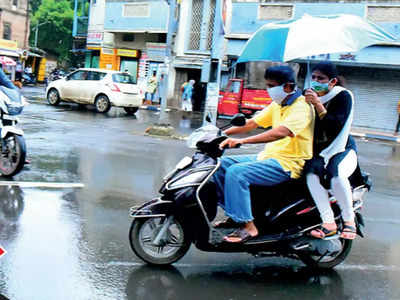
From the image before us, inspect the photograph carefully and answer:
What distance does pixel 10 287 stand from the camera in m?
3.43

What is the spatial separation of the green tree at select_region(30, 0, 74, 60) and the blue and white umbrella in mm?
57221

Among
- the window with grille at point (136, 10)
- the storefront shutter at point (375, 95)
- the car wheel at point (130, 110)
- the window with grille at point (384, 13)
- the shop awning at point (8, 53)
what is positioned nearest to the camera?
the car wheel at point (130, 110)

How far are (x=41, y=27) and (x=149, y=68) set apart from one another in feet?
118

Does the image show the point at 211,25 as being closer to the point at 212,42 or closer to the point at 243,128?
the point at 212,42

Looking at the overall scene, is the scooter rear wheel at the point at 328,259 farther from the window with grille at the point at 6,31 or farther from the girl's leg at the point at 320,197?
the window with grille at the point at 6,31

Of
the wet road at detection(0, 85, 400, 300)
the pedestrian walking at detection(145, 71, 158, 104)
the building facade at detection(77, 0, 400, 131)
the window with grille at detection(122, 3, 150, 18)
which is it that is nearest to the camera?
the wet road at detection(0, 85, 400, 300)

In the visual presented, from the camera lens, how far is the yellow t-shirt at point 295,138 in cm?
380

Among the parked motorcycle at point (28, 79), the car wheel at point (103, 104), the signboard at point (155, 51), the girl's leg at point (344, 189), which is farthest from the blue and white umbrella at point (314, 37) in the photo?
the parked motorcycle at point (28, 79)

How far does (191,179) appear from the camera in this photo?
380cm

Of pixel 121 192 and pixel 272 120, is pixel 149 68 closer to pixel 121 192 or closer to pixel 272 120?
pixel 121 192

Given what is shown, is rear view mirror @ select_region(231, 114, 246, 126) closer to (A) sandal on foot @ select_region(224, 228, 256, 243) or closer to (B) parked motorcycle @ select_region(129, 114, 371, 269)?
(B) parked motorcycle @ select_region(129, 114, 371, 269)

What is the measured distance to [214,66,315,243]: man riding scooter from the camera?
379 centimetres

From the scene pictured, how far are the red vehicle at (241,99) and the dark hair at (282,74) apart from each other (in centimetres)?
1719

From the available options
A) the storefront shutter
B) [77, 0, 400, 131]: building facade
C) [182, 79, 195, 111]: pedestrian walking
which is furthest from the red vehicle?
the storefront shutter
